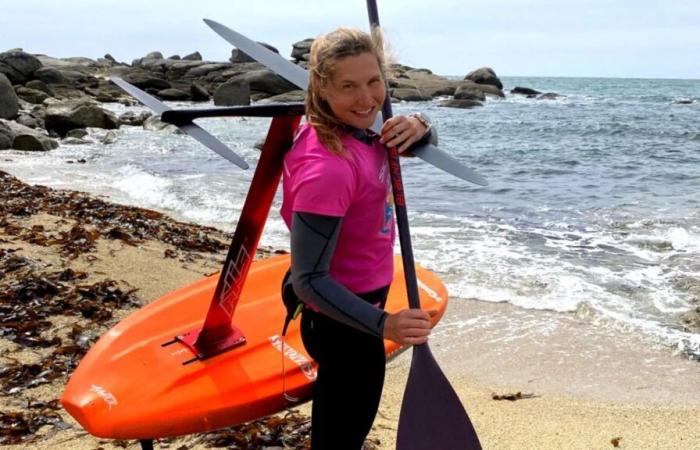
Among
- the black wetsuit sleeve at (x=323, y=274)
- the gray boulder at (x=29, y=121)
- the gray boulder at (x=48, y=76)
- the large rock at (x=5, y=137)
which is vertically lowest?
the large rock at (x=5, y=137)

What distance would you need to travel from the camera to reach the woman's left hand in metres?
1.89

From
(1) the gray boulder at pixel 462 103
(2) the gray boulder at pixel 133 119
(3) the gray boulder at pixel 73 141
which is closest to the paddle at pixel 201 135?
(3) the gray boulder at pixel 73 141

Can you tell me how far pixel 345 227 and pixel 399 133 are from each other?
307 millimetres

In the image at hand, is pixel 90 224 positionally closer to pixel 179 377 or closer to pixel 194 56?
pixel 179 377

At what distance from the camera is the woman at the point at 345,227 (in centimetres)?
172

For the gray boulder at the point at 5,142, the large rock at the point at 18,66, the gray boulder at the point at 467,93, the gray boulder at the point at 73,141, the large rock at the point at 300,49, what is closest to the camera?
the gray boulder at the point at 5,142

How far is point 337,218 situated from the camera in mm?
1720

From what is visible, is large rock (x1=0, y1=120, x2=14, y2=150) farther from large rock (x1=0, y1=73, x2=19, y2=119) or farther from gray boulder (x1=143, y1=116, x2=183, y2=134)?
gray boulder (x1=143, y1=116, x2=183, y2=134)


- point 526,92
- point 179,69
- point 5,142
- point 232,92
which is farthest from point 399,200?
point 526,92

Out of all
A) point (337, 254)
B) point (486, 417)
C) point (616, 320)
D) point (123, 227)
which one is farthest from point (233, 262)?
point (123, 227)

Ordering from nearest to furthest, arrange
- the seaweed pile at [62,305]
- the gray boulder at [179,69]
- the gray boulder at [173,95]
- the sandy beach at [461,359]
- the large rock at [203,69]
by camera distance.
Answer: the seaweed pile at [62,305] → the sandy beach at [461,359] → the gray boulder at [173,95] → the large rock at [203,69] → the gray boulder at [179,69]

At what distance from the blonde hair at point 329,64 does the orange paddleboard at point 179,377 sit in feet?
3.49

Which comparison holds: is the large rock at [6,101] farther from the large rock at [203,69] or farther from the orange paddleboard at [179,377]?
the large rock at [203,69]

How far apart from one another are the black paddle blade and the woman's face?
2.54ft
